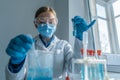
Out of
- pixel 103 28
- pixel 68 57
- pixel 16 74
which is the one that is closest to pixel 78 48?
pixel 68 57

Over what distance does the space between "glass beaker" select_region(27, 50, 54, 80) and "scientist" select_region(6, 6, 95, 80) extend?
4cm

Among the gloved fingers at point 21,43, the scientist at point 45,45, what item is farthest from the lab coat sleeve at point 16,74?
the gloved fingers at point 21,43

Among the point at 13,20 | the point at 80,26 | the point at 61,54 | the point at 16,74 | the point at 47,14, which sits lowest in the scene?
the point at 16,74

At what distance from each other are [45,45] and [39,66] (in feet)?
1.22

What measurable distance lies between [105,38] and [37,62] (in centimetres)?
115

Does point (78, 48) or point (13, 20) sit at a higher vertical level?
point (13, 20)

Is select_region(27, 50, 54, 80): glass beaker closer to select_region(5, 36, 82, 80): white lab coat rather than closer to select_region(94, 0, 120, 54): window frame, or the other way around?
select_region(5, 36, 82, 80): white lab coat

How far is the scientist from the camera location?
678 millimetres

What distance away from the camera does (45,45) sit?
109 cm

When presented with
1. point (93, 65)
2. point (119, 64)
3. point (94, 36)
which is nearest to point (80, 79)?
point (93, 65)

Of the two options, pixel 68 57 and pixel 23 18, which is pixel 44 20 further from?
pixel 23 18

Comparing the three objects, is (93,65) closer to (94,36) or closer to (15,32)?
(94,36)

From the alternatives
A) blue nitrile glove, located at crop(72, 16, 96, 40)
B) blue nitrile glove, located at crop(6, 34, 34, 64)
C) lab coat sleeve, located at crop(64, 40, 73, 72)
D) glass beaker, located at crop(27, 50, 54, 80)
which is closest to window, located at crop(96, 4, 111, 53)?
lab coat sleeve, located at crop(64, 40, 73, 72)

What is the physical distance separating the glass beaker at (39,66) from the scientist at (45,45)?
4 centimetres
